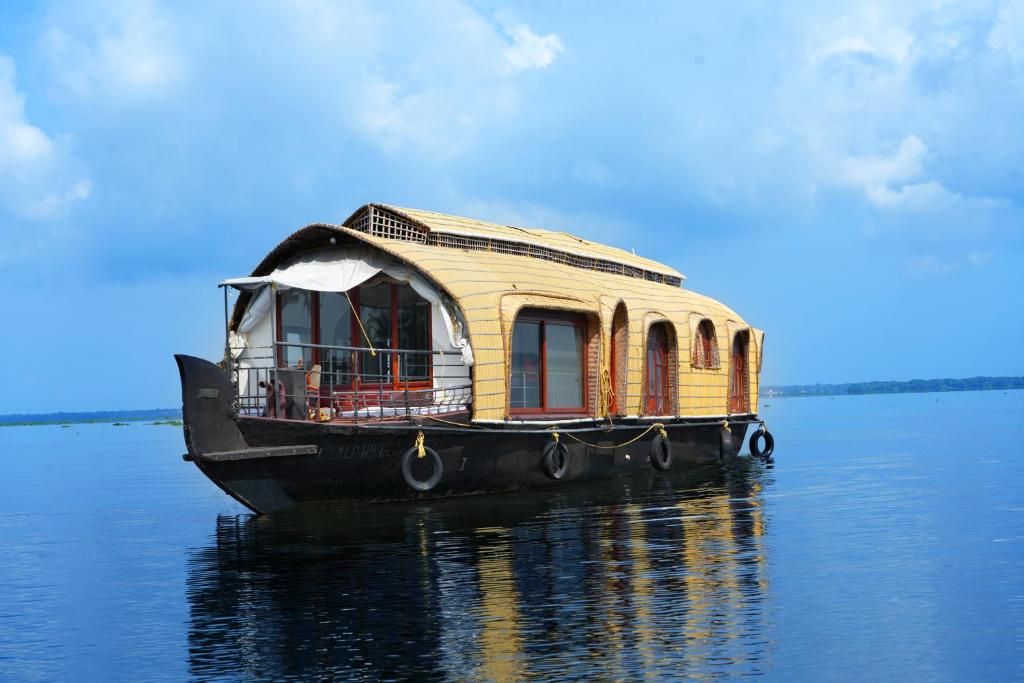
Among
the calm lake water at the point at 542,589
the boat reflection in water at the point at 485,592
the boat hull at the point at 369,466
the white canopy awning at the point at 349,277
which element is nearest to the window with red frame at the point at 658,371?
the calm lake water at the point at 542,589

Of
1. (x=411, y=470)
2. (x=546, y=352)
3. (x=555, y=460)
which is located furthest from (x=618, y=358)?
(x=411, y=470)

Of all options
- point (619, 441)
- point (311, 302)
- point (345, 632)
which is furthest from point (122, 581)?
point (619, 441)

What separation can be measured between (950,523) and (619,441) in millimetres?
5385

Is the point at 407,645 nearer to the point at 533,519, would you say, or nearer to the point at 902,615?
the point at 902,615

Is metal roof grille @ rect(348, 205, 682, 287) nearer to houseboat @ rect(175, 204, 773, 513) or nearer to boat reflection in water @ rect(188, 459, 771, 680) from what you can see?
houseboat @ rect(175, 204, 773, 513)

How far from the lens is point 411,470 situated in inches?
528

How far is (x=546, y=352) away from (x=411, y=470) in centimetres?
314

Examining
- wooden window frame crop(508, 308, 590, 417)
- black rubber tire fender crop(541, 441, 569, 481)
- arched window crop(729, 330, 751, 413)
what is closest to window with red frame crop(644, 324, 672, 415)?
wooden window frame crop(508, 308, 590, 417)

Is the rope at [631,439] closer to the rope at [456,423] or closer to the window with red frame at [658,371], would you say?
the window with red frame at [658,371]

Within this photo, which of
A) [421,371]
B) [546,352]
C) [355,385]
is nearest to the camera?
[355,385]

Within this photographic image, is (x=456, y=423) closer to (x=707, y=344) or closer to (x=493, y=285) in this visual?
(x=493, y=285)

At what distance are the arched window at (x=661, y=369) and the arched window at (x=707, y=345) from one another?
1.05 meters

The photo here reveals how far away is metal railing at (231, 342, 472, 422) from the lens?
13.0 m

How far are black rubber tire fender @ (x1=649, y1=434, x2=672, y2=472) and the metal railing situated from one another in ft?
15.0
